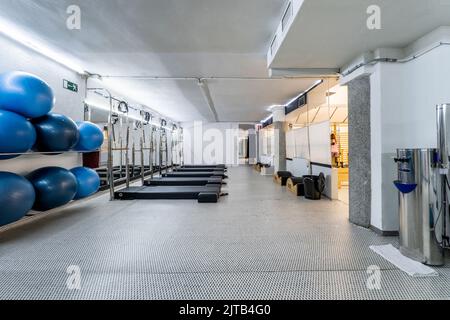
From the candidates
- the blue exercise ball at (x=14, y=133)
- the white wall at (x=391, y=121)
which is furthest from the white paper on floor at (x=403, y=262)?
the blue exercise ball at (x=14, y=133)

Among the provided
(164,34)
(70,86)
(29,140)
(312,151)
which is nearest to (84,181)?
(29,140)

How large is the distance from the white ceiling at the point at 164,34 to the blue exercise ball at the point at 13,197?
1964 millimetres

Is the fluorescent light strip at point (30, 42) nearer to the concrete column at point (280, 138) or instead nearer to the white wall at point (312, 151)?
the white wall at point (312, 151)

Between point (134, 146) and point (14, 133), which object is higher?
point (134, 146)

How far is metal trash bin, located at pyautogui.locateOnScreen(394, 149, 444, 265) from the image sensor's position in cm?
232

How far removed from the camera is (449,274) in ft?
7.13

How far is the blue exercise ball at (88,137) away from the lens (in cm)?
452

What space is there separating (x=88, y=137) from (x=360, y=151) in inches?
173

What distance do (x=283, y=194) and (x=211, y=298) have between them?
441cm

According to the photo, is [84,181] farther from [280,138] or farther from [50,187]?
[280,138]

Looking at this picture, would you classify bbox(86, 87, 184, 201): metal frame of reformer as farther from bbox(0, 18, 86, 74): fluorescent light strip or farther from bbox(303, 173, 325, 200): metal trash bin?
bbox(303, 173, 325, 200): metal trash bin

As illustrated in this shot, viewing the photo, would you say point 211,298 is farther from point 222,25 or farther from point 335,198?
point 335,198

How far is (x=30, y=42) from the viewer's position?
152 inches

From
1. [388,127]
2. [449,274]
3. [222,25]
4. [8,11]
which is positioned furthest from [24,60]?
[449,274]
